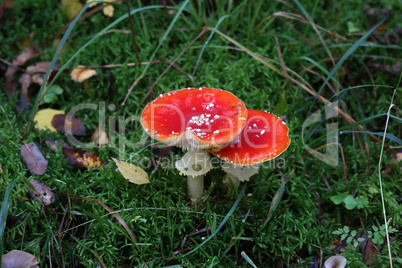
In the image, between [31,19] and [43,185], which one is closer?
[43,185]

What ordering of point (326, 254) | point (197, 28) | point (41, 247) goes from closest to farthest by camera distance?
point (41, 247) → point (326, 254) → point (197, 28)

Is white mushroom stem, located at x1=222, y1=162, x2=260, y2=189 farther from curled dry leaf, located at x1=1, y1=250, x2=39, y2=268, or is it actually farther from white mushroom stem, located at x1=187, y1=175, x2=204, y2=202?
curled dry leaf, located at x1=1, y1=250, x2=39, y2=268

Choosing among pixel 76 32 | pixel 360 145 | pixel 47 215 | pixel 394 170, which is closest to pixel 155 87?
pixel 76 32

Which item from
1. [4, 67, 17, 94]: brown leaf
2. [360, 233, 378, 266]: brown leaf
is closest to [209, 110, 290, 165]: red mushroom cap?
[360, 233, 378, 266]: brown leaf

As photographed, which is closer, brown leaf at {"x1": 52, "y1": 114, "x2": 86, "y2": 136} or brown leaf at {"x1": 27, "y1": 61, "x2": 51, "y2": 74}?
brown leaf at {"x1": 52, "y1": 114, "x2": 86, "y2": 136}

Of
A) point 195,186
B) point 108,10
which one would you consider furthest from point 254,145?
point 108,10

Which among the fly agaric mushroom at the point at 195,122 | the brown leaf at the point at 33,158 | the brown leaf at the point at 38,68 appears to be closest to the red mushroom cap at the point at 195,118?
the fly agaric mushroom at the point at 195,122

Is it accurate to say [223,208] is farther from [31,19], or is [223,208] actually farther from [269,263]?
[31,19]
